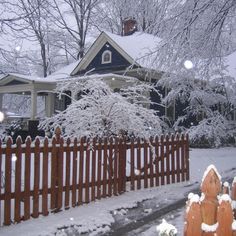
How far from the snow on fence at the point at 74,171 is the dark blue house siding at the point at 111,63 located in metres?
14.2

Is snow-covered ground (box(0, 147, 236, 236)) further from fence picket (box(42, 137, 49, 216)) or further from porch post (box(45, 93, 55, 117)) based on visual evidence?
porch post (box(45, 93, 55, 117))

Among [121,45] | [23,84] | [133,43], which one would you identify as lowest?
[23,84]

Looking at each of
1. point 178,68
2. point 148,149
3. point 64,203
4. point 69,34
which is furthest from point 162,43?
point 69,34

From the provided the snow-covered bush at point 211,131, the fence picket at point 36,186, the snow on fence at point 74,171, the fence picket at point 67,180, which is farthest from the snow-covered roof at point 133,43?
the fence picket at point 36,186

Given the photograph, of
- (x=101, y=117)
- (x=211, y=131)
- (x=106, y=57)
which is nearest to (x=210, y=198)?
(x=101, y=117)

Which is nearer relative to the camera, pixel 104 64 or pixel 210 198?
pixel 210 198

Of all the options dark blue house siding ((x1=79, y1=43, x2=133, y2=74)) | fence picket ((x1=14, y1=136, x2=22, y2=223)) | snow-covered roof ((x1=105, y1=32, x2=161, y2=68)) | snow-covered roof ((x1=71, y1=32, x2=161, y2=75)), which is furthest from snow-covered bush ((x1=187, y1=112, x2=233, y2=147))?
fence picket ((x1=14, y1=136, x2=22, y2=223))

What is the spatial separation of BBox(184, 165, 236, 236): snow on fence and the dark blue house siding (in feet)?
70.8

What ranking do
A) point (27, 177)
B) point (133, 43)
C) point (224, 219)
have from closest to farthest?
point (224, 219)
point (27, 177)
point (133, 43)

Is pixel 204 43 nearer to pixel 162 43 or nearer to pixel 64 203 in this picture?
pixel 162 43

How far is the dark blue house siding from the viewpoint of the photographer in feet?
77.3

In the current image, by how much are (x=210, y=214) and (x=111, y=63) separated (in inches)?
900

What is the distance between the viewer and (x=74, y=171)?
287 inches

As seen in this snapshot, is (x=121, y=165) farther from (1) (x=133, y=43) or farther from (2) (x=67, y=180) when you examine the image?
(1) (x=133, y=43)
